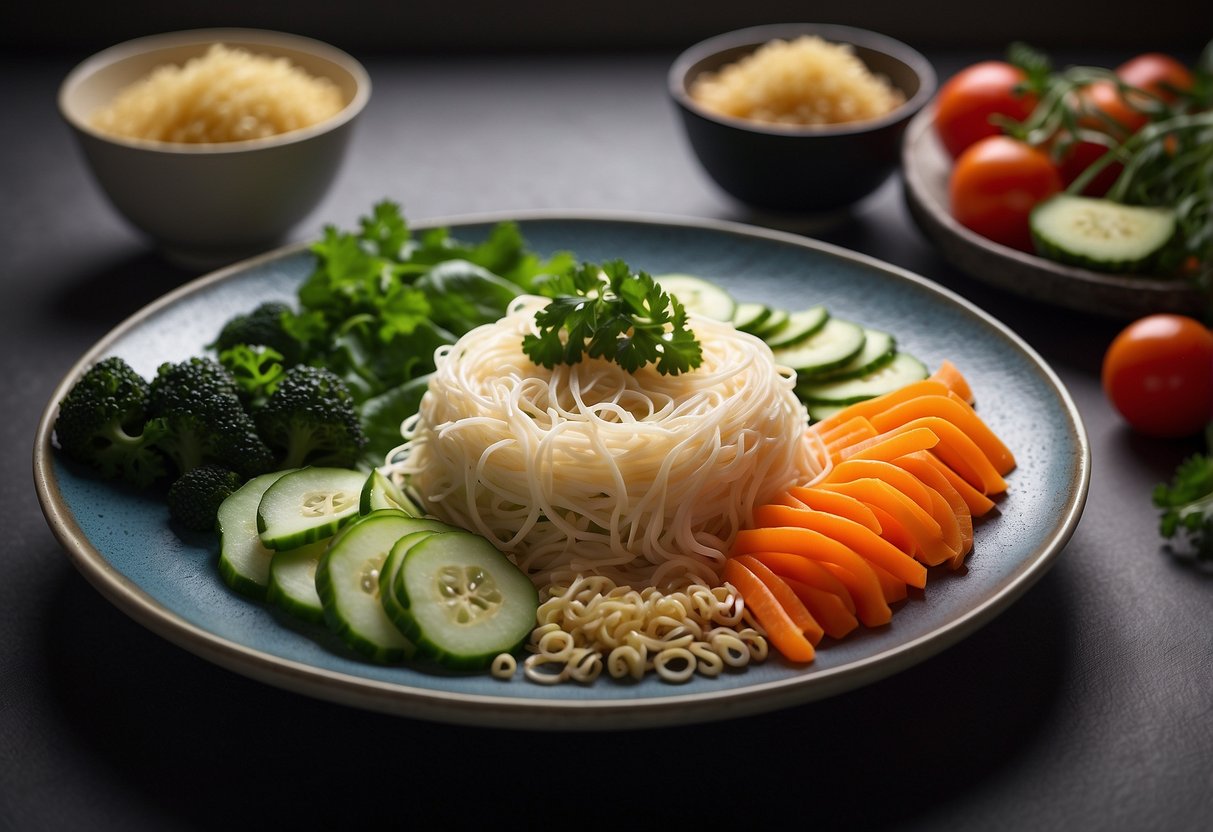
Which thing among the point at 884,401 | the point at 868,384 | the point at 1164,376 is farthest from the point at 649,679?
the point at 1164,376

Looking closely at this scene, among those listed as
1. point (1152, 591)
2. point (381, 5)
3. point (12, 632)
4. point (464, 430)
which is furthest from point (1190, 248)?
point (381, 5)

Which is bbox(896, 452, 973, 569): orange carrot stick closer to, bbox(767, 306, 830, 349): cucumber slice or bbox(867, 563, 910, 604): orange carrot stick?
bbox(867, 563, 910, 604): orange carrot stick

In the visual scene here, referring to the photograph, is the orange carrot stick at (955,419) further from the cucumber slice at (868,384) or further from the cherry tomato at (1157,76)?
the cherry tomato at (1157,76)

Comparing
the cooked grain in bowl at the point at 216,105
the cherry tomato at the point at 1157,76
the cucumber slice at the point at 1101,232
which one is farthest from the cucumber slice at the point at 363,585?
the cherry tomato at the point at 1157,76

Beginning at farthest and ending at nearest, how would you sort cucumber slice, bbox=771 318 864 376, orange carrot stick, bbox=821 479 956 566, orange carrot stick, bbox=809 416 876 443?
cucumber slice, bbox=771 318 864 376 < orange carrot stick, bbox=809 416 876 443 < orange carrot stick, bbox=821 479 956 566

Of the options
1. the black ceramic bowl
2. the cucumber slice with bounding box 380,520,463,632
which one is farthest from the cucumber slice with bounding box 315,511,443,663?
the black ceramic bowl

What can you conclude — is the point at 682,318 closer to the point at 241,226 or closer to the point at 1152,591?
the point at 1152,591
